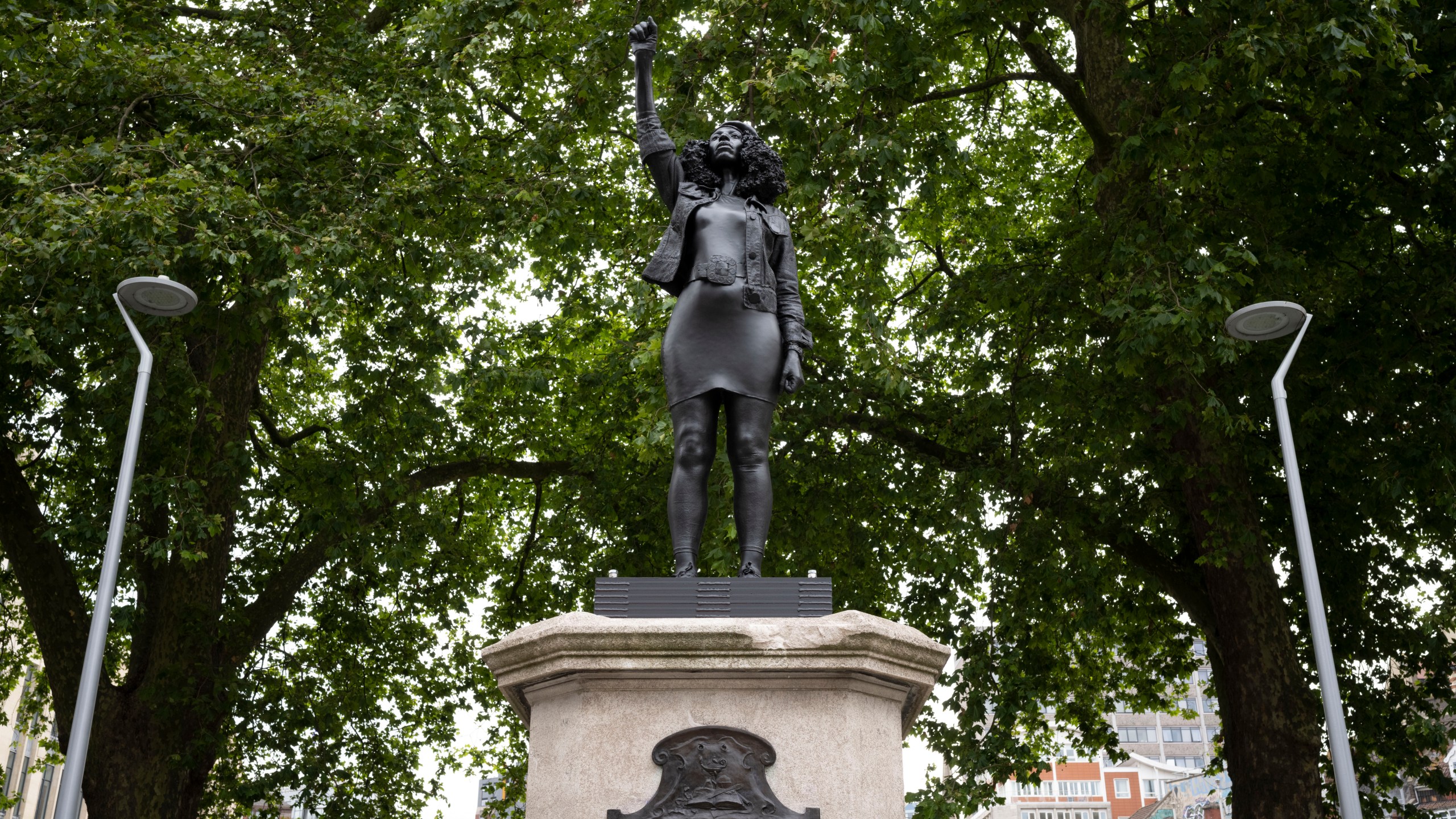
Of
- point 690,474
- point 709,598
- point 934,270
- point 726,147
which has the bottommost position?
point 709,598

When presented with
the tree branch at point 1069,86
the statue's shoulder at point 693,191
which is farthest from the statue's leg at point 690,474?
the tree branch at point 1069,86

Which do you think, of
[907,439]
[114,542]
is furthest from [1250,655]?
[114,542]

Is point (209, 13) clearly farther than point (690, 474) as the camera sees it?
Yes

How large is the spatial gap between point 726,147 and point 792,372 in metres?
1.14

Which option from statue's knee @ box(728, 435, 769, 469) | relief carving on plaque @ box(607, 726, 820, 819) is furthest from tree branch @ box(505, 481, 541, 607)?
relief carving on plaque @ box(607, 726, 820, 819)

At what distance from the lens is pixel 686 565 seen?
546 centimetres

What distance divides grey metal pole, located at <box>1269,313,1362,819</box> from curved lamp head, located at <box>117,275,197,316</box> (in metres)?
8.90

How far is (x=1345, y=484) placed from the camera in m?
13.3

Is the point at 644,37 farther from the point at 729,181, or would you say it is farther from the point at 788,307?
the point at 788,307

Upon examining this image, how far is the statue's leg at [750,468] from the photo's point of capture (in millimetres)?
5625

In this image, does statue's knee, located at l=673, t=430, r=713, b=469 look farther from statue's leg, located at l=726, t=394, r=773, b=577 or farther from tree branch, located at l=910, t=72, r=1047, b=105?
tree branch, located at l=910, t=72, r=1047, b=105

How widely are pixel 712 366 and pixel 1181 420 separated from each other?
824 cm

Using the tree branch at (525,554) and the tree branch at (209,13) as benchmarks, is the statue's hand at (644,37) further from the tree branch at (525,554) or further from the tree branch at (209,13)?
the tree branch at (525,554)

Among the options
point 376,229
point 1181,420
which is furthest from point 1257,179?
point 376,229
